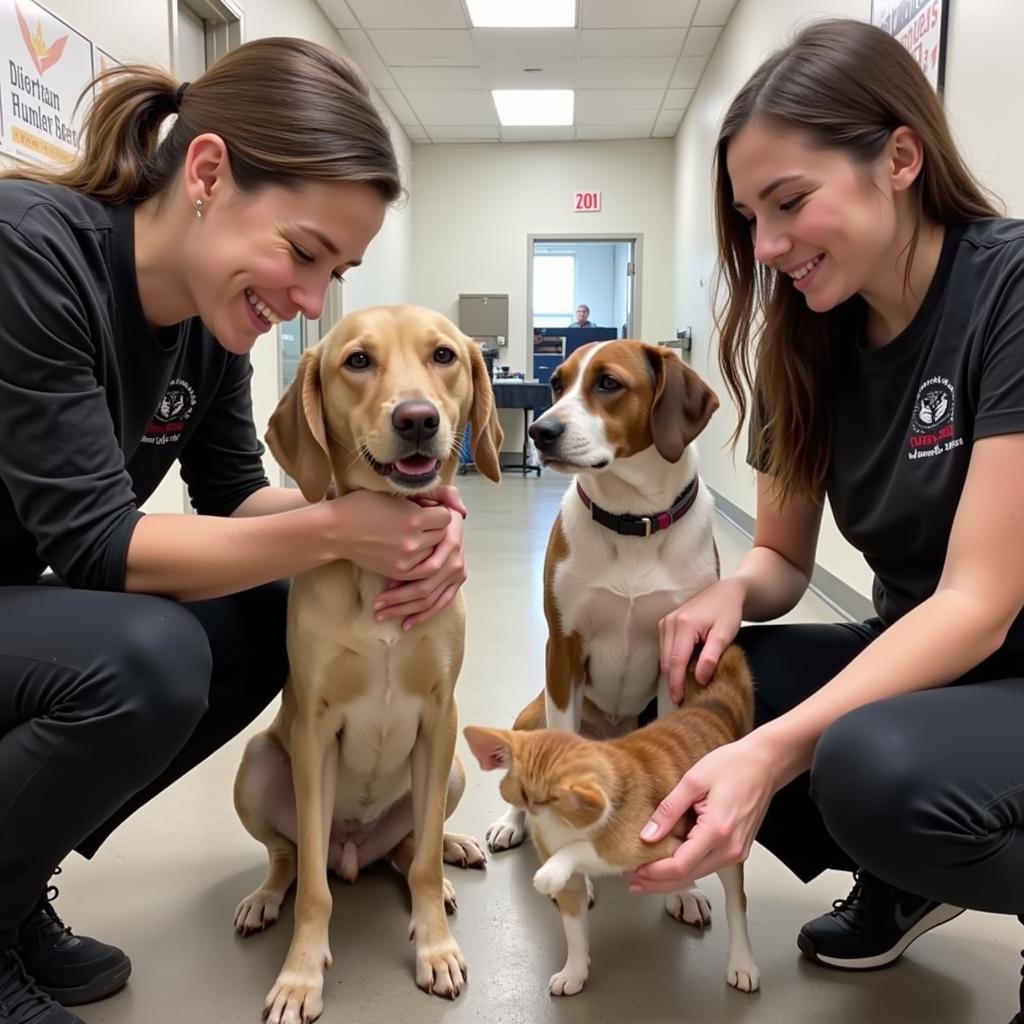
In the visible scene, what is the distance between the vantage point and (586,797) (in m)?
1.16

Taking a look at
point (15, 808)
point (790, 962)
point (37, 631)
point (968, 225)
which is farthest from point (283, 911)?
point (968, 225)

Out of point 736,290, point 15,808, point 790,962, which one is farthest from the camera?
point 736,290

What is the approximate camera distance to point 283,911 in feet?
5.33

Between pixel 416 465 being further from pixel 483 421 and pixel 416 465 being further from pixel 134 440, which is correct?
pixel 134 440

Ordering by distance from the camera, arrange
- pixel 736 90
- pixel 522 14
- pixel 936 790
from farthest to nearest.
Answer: pixel 522 14 → pixel 736 90 → pixel 936 790

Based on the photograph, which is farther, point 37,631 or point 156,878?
point 156,878

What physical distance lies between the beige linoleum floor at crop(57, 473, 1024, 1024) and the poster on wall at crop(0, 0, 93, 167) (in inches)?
79.5

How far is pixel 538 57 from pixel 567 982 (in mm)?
7659

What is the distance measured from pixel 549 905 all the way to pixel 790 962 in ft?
1.38

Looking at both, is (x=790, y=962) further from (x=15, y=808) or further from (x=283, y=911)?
(x=15, y=808)

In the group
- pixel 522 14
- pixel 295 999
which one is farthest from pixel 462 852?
pixel 522 14

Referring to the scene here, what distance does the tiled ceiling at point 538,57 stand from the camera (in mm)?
6816

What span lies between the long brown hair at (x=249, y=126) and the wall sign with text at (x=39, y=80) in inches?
65.1

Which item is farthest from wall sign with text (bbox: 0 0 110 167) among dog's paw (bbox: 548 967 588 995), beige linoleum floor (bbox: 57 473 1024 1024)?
dog's paw (bbox: 548 967 588 995)
